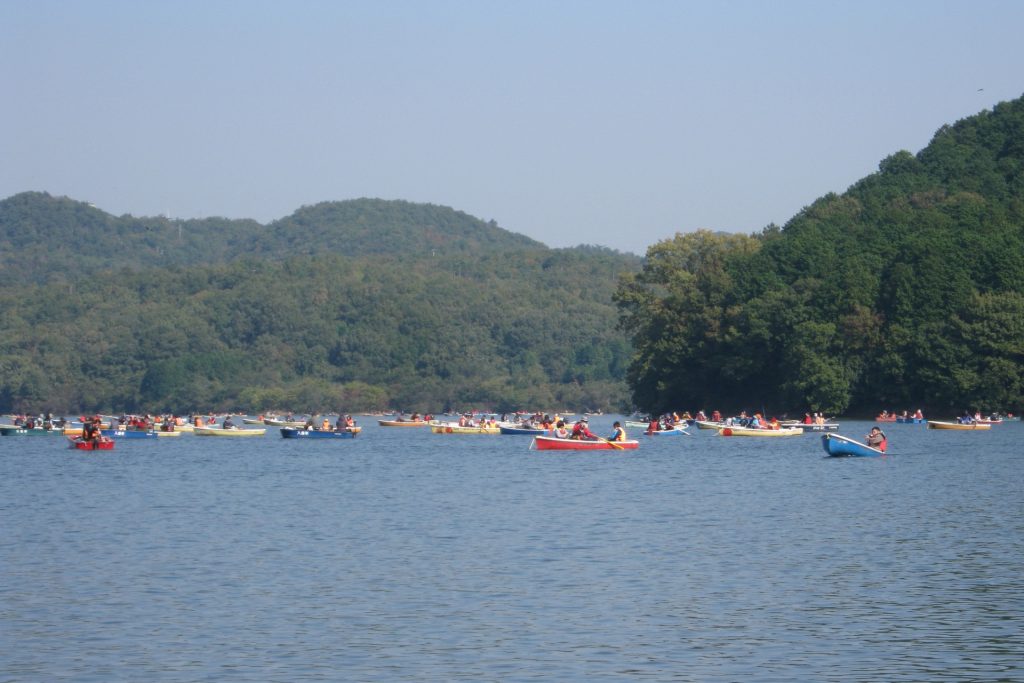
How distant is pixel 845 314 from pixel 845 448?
41677mm

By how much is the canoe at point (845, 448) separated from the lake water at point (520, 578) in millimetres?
7500

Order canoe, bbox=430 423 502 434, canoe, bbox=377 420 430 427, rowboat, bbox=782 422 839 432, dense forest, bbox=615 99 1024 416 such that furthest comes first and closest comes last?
canoe, bbox=377 420 430 427 < canoe, bbox=430 423 502 434 < dense forest, bbox=615 99 1024 416 < rowboat, bbox=782 422 839 432

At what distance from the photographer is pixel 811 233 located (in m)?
113

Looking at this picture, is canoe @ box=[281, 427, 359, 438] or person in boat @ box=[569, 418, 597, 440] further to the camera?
canoe @ box=[281, 427, 359, 438]

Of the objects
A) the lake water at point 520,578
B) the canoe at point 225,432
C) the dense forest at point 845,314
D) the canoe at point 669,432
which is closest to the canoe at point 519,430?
the canoe at point 669,432

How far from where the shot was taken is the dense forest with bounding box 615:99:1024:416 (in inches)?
3688

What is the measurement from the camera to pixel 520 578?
2675cm

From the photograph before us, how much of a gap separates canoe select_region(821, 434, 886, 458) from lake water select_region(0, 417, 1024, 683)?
750 cm

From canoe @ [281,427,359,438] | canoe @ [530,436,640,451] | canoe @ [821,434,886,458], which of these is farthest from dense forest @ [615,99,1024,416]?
canoe @ [821,434,886,458]

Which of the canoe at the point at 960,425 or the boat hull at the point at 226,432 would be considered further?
the boat hull at the point at 226,432

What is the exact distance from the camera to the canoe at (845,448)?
60.5 m

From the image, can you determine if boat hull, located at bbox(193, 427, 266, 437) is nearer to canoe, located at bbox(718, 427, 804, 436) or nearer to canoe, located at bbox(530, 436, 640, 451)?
canoe, located at bbox(530, 436, 640, 451)

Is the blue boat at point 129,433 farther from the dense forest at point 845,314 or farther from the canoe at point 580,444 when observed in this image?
the dense forest at point 845,314

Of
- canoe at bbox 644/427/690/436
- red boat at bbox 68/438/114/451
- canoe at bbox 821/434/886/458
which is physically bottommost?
red boat at bbox 68/438/114/451
